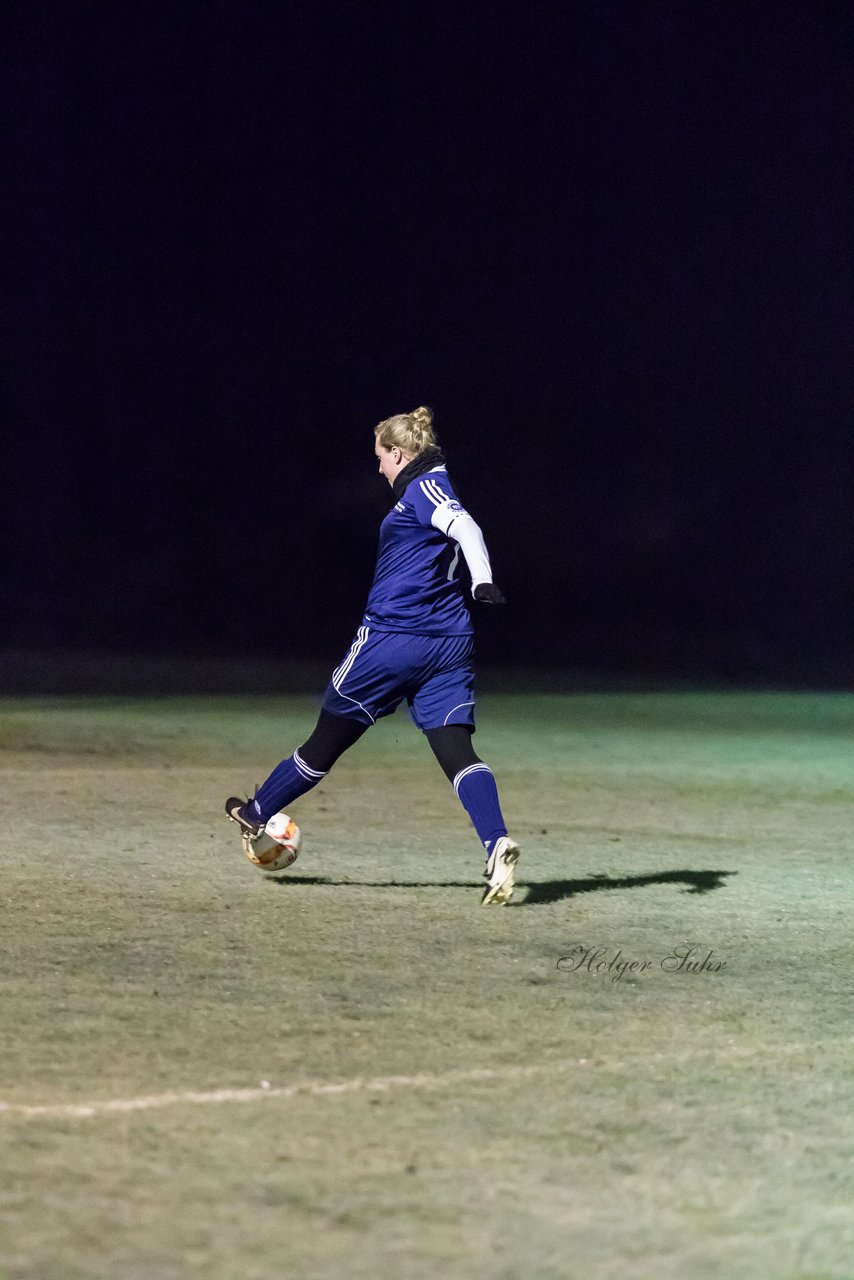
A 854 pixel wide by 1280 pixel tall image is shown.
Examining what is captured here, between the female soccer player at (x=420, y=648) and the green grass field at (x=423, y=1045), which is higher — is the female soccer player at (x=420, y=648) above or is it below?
above

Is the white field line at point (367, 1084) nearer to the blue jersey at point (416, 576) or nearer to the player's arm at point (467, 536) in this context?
the player's arm at point (467, 536)

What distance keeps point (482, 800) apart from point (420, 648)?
701mm

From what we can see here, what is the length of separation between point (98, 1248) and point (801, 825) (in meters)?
7.72

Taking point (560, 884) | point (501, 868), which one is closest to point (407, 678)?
point (501, 868)

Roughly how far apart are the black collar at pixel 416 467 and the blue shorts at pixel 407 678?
0.62 metres

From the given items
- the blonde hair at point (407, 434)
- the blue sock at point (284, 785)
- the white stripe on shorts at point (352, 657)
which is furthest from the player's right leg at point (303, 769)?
the blonde hair at point (407, 434)

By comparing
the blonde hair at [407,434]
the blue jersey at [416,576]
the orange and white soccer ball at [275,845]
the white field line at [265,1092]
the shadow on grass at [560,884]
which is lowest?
the shadow on grass at [560,884]

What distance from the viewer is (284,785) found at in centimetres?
809

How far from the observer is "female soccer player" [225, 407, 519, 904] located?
776 centimetres

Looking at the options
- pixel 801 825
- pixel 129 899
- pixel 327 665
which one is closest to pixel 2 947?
pixel 129 899

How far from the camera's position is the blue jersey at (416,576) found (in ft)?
25.5

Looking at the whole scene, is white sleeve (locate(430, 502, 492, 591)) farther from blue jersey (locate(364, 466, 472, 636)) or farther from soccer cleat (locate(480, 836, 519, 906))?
soccer cleat (locate(480, 836, 519, 906))

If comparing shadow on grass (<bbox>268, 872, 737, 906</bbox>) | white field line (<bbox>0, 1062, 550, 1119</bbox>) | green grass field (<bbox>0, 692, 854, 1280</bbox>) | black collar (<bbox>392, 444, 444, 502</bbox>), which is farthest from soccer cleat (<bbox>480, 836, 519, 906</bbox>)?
white field line (<bbox>0, 1062, 550, 1119</bbox>)

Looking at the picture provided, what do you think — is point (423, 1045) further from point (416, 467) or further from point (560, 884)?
point (560, 884)
